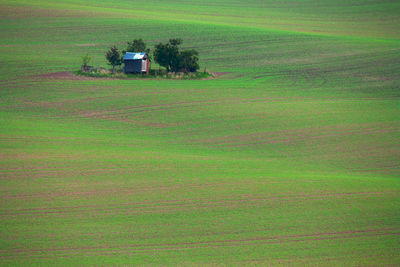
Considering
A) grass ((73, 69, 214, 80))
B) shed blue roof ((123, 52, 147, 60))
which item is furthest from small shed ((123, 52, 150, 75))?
grass ((73, 69, 214, 80))

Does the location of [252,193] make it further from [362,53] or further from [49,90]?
[362,53]

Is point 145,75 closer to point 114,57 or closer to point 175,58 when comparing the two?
point 175,58

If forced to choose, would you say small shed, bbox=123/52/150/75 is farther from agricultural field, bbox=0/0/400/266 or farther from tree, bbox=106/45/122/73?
agricultural field, bbox=0/0/400/266

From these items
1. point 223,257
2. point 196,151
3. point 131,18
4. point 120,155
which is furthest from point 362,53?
point 223,257

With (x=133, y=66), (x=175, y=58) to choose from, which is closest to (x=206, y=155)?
(x=175, y=58)

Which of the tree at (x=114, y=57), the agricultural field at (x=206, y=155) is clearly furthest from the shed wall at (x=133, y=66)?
the agricultural field at (x=206, y=155)

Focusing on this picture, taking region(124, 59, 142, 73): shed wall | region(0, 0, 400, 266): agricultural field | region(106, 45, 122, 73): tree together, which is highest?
region(106, 45, 122, 73): tree

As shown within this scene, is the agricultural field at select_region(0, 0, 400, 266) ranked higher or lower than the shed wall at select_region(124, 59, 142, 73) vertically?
lower
